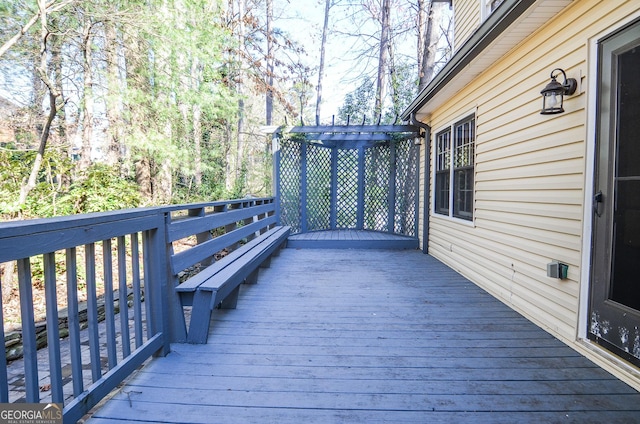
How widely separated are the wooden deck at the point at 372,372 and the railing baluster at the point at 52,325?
0.32m

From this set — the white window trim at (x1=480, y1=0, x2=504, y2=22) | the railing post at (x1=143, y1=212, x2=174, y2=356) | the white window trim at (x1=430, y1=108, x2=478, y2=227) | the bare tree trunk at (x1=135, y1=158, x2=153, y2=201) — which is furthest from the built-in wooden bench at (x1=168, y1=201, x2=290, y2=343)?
the bare tree trunk at (x1=135, y1=158, x2=153, y2=201)

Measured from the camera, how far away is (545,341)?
94.4 inches

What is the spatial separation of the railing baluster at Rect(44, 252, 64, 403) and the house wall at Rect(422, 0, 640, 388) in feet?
9.13

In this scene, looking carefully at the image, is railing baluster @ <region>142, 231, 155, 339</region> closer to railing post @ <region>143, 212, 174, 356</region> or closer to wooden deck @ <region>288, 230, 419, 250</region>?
railing post @ <region>143, 212, 174, 356</region>

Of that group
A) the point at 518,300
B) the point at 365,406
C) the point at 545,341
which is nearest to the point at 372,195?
the point at 518,300

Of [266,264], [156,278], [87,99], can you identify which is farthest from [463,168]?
[87,99]

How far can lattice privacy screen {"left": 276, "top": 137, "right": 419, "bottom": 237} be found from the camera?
6.73 m

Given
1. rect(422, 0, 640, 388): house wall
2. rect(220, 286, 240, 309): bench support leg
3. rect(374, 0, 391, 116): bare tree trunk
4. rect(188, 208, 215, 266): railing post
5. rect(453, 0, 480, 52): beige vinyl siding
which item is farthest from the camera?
rect(374, 0, 391, 116): bare tree trunk

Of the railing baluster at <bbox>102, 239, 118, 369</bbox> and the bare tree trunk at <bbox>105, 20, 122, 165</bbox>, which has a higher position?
the bare tree trunk at <bbox>105, 20, 122, 165</bbox>

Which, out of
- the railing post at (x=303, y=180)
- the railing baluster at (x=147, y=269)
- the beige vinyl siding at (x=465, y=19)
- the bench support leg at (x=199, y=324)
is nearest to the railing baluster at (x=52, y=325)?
the railing baluster at (x=147, y=269)

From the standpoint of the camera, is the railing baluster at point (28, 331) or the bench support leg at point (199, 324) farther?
the bench support leg at point (199, 324)

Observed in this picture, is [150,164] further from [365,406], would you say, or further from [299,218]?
[365,406]

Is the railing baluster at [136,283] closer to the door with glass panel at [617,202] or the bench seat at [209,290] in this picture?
the bench seat at [209,290]

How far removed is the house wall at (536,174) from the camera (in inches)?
90.1
